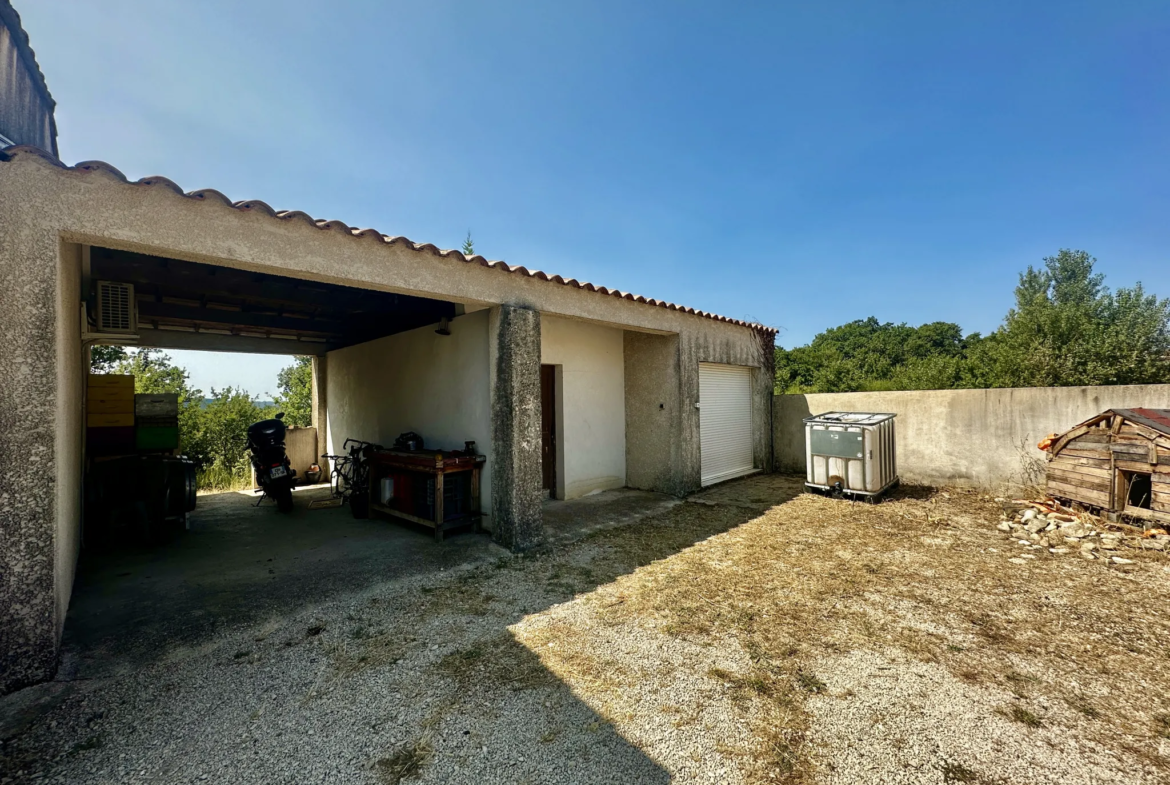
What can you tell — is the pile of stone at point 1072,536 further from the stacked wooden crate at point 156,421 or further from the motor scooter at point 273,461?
the stacked wooden crate at point 156,421

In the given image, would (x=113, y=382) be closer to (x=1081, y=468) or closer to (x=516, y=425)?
(x=516, y=425)

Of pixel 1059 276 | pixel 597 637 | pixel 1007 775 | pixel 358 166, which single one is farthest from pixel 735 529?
pixel 1059 276

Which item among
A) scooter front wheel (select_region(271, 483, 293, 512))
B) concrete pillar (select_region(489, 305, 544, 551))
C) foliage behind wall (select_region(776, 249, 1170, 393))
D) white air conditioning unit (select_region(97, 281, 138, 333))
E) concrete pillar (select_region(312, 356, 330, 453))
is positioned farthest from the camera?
foliage behind wall (select_region(776, 249, 1170, 393))

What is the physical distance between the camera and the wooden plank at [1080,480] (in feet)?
18.8

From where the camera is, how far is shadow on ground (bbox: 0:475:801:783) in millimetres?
2105

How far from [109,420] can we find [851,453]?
1112 centimetres

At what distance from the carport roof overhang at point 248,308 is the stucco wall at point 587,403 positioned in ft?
7.07

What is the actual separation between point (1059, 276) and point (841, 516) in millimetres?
34016

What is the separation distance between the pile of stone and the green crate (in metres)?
10.9

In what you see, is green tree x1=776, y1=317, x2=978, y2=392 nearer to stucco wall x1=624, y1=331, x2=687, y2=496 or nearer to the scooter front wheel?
stucco wall x1=624, y1=331, x2=687, y2=496

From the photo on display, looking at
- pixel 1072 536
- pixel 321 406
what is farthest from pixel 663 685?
pixel 321 406

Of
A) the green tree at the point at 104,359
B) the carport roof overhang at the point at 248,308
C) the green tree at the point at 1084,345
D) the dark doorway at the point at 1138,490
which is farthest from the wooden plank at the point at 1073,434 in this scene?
the green tree at the point at 104,359

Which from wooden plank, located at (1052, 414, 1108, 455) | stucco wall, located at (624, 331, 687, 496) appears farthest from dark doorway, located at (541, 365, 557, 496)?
wooden plank, located at (1052, 414, 1108, 455)

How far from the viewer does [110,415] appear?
19.4 ft
